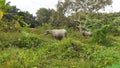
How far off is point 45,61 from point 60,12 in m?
22.5

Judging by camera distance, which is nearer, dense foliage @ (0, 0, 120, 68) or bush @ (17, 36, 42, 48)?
dense foliage @ (0, 0, 120, 68)

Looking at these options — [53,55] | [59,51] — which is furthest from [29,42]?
[53,55]

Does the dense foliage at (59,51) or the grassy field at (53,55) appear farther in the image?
the grassy field at (53,55)

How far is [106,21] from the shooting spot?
39.2 ft

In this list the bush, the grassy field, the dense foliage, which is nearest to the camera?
the dense foliage

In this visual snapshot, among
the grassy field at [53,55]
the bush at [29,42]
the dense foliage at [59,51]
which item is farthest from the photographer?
the bush at [29,42]

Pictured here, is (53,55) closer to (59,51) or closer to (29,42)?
(59,51)

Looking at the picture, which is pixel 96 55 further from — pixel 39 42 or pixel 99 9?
pixel 99 9

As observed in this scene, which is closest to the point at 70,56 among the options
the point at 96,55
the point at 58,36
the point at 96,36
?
the point at 96,55

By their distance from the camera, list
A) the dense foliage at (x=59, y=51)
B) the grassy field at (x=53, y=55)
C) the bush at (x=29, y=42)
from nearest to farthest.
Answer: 1. the dense foliage at (x=59, y=51)
2. the grassy field at (x=53, y=55)
3. the bush at (x=29, y=42)

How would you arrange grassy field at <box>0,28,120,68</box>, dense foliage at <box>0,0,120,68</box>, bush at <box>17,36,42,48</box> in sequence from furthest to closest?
1. bush at <box>17,36,42,48</box>
2. grassy field at <box>0,28,120,68</box>
3. dense foliage at <box>0,0,120,68</box>

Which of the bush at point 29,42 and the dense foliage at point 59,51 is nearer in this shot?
the dense foliage at point 59,51

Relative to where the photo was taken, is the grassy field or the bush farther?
the bush

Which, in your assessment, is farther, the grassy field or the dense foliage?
the grassy field
